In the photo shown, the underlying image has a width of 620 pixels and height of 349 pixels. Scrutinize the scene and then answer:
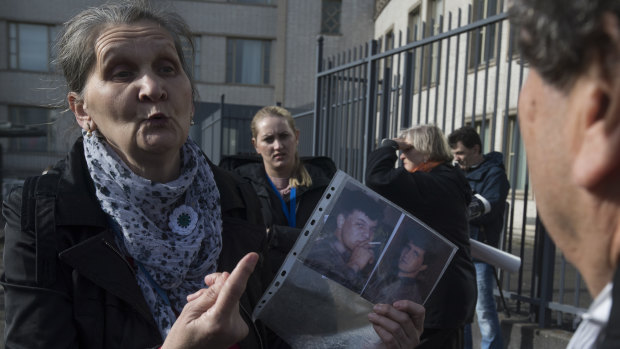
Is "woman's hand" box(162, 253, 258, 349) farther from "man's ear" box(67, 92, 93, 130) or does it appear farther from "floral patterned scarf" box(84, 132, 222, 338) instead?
"man's ear" box(67, 92, 93, 130)

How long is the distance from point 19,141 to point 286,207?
70.0ft

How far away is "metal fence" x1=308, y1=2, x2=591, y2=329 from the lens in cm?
428

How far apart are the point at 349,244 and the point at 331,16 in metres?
22.5

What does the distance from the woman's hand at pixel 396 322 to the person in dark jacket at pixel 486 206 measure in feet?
9.45

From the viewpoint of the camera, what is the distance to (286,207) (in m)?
3.54

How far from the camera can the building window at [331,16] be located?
A: 74.5 ft

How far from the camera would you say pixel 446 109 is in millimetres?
4922

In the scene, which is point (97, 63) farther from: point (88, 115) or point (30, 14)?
point (30, 14)

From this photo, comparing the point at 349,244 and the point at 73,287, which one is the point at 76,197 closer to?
the point at 73,287

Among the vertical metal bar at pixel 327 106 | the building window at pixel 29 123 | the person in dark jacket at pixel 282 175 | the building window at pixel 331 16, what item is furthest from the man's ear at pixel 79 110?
the building window at pixel 331 16

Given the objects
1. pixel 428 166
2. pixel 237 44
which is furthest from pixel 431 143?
pixel 237 44

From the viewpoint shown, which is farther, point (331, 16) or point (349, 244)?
point (331, 16)

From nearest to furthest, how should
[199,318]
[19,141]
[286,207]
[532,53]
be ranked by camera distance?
[532,53] < [199,318] < [286,207] < [19,141]

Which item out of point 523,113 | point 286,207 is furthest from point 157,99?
point 286,207
